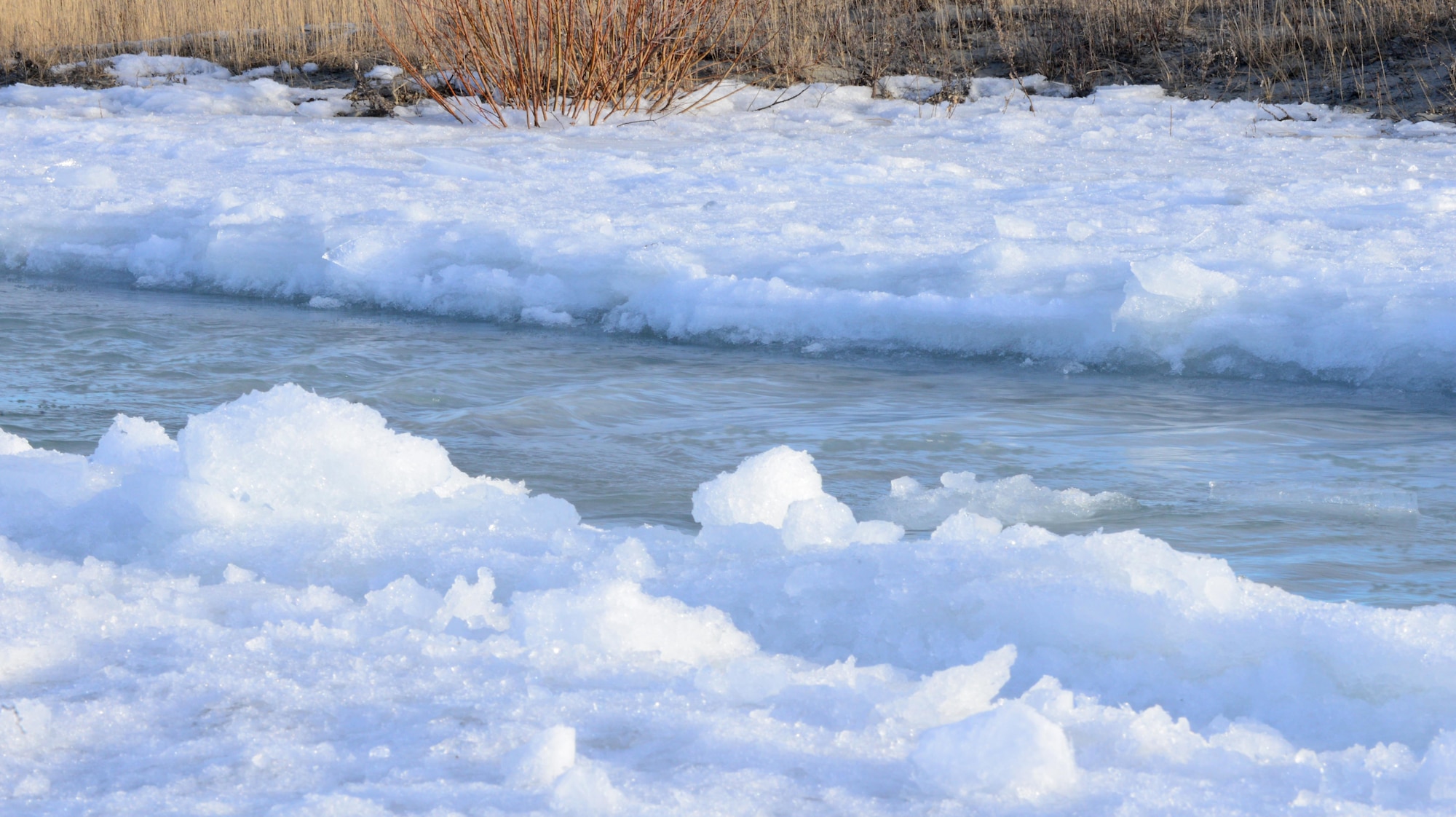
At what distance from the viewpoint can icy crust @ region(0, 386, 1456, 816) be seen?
4.89 feet

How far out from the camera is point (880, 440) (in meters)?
3.42

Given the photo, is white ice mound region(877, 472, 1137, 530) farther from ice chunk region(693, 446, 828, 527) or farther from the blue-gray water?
ice chunk region(693, 446, 828, 527)

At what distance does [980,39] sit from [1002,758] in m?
10.9

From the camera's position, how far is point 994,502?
2.82 meters

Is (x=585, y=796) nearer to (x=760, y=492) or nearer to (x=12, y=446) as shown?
(x=760, y=492)

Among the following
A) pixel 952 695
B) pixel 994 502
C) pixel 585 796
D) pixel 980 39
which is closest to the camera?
pixel 585 796

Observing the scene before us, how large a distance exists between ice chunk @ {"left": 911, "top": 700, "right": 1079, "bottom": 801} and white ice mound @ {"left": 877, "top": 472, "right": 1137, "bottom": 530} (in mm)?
→ 1215

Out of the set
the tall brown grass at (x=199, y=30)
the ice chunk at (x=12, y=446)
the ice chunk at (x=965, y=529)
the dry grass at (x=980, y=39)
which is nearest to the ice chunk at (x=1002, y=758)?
the ice chunk at (x=965, y=529)

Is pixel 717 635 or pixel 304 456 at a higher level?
pixel 304 456

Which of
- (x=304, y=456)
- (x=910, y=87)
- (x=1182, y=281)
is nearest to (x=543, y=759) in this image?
(x=304, y=456)

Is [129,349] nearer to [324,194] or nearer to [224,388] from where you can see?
[224,388]

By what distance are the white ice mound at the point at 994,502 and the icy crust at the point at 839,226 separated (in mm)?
1549

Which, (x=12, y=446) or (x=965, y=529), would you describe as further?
(x=12, y=446)

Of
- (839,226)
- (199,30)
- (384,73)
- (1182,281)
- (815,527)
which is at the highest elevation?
(199,30)
